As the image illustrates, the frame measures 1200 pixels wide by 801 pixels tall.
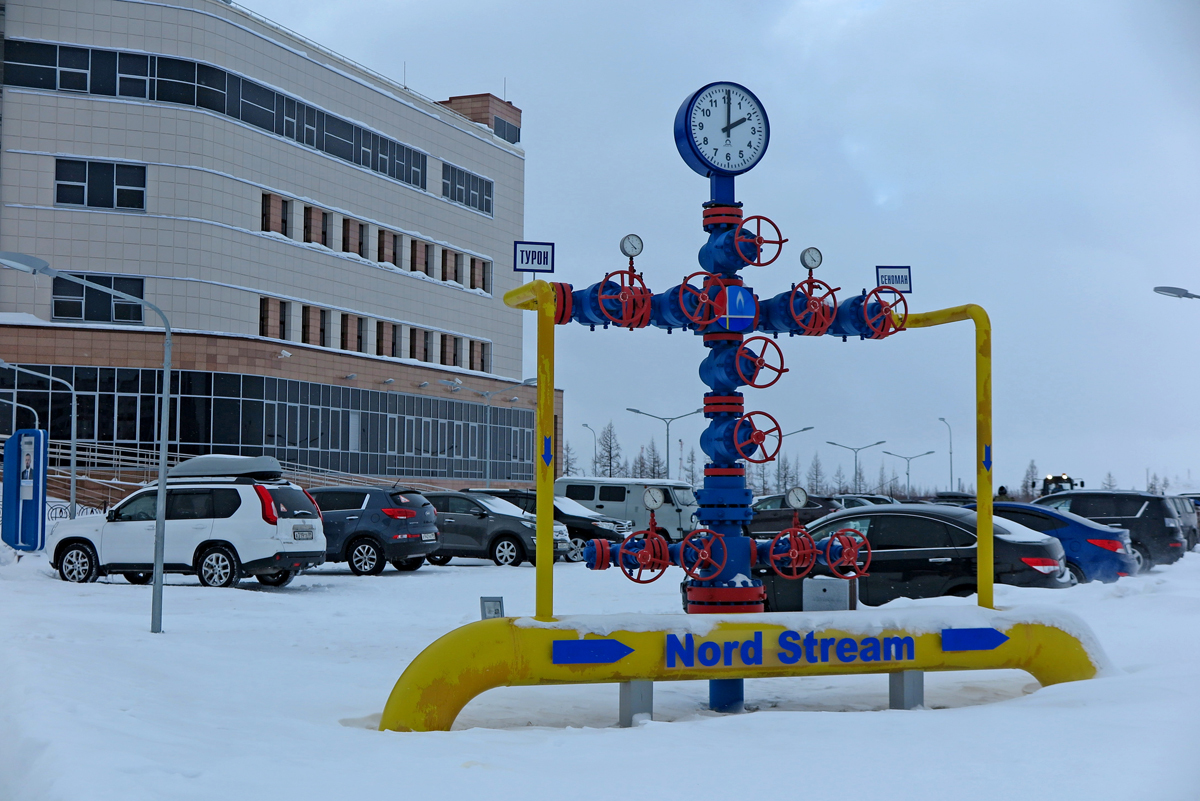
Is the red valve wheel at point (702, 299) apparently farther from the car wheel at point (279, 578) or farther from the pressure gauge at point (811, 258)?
the car wheel at point (279, 578)

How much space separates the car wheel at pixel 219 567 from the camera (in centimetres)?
1836

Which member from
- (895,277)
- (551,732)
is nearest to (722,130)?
(895,277)

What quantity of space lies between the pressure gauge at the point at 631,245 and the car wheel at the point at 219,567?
12.1m

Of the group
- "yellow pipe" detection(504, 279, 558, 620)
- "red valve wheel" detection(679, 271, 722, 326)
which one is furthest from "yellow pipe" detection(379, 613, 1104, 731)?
"red valve wheel" detection(679, 271, 722, 326)

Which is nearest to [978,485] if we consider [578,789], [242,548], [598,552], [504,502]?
[598,552]

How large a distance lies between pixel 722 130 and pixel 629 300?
1783 millimetres

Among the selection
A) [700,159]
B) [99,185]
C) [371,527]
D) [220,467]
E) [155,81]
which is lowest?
[371,527]

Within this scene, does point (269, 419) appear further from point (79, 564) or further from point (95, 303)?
point (79, 564)

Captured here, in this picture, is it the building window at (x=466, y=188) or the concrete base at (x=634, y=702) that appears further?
the building window at (x=466, y=188)

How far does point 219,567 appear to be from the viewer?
724 inches

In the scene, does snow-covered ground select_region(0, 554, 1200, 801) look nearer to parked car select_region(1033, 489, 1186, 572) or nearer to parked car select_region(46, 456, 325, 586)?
parked car select_region(46, 456, 325, 586)

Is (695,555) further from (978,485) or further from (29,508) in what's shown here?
(29,508)

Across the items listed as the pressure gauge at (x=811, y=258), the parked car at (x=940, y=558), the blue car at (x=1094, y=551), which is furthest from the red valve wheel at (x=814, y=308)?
the blue car at (x=1094, y=551)

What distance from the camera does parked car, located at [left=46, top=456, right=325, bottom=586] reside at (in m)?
18.4
